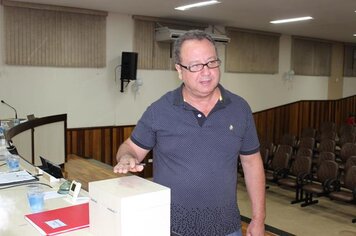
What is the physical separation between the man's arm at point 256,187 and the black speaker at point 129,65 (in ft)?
17.9

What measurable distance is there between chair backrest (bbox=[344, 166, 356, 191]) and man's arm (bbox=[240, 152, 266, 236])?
373 centimetres

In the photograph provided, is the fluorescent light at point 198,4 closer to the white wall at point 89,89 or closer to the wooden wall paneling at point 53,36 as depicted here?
the white wall at point 89,89

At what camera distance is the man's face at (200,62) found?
1776 mm

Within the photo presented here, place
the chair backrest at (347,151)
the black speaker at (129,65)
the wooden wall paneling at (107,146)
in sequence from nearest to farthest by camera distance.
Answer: the chair backrest at (347,151)
the black speaker at (129,65)
the wooden wall paneling at (107,146)

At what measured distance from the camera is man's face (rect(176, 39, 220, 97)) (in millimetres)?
1776

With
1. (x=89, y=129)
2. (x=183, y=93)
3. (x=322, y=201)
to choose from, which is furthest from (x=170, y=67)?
(x=183, y=93)

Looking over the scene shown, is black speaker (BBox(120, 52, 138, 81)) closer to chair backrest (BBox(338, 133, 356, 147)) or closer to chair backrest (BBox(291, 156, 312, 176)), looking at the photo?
chair backrest (BBox(291, 156, 312, 176))

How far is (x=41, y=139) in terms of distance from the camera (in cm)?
532

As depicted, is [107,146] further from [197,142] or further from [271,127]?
[197,142]

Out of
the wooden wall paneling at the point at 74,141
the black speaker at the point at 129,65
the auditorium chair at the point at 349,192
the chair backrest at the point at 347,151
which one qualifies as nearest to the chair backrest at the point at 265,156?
the chair backrest at the point at 347,151

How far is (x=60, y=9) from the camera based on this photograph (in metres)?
6.72

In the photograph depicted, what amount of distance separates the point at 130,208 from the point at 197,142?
587 mm

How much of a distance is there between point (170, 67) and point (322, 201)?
398 cm

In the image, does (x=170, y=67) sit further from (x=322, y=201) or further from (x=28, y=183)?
(x=28, y=183)
